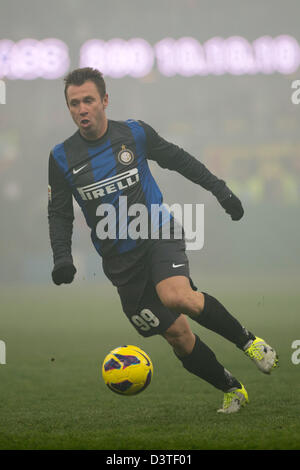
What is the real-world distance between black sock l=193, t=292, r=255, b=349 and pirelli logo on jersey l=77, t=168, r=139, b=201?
2.87 feet

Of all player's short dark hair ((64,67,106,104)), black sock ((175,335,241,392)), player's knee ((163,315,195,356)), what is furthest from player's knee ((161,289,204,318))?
player's short dark hair ((64,67,106,104))

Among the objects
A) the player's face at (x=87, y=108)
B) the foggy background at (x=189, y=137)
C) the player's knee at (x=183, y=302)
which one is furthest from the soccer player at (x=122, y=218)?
the foggy background at (x=189, y=137)

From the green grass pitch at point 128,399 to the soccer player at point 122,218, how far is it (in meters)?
0.48

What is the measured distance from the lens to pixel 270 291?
21781 millimetres

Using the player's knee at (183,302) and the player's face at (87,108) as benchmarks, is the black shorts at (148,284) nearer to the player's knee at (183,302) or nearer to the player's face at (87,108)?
the player's knee at (183,302)

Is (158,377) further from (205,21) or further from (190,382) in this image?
(205,21)

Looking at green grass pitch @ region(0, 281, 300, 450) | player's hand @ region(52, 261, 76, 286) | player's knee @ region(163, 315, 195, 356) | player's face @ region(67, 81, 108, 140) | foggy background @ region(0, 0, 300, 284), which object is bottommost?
green grass pitch @ region(0, 281, 300, 450)

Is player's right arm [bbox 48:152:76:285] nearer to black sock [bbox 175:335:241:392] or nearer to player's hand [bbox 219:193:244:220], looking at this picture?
black sock [bbox 175:335:241:392]

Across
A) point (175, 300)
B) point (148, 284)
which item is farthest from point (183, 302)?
point (148, 284)

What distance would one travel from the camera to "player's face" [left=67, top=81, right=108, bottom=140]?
448 cm

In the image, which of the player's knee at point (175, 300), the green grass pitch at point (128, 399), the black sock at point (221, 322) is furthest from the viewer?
the black sock at point (221, 322)

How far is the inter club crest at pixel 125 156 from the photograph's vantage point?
4.55 meters

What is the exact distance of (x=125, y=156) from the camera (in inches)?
180
